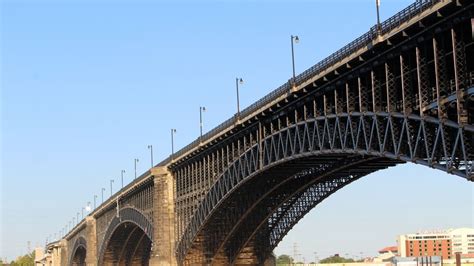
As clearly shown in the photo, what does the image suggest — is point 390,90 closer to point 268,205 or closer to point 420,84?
point 420,84

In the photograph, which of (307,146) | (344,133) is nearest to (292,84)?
(307,146)

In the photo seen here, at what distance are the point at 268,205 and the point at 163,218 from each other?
1678 cm

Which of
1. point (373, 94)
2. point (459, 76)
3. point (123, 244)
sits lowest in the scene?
point (123, 244)

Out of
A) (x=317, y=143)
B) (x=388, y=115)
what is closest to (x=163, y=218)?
(x=317, y=143)

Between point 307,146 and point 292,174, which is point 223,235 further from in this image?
point 307,146

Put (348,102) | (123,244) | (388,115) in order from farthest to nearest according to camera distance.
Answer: (123,244) → (348,102) → (388,115)

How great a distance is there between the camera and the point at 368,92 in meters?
47.7

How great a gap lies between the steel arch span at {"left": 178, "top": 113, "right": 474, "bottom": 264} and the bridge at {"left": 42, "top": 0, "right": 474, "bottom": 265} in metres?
0.11

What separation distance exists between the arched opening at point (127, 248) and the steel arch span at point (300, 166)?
1881 inches

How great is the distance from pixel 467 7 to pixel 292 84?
22.6 meters

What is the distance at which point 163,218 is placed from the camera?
299ft

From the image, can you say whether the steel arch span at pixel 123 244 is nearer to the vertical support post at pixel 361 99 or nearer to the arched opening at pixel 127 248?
the arched opening at pixel 127 248

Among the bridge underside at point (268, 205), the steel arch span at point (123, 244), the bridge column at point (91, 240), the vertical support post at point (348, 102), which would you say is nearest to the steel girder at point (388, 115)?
the vertical support post at point (348, 102)

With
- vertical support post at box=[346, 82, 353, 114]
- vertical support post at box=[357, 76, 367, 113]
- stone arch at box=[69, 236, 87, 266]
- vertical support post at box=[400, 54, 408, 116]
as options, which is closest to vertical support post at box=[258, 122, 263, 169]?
vertical support post at box=[346, 82, 353, 114]
